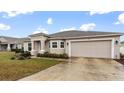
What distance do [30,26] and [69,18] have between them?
510 cm

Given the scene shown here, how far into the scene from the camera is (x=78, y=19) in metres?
17.9

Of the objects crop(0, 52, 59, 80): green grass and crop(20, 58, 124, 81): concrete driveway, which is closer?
crop(20, 58, 124, 81): concrete driveway

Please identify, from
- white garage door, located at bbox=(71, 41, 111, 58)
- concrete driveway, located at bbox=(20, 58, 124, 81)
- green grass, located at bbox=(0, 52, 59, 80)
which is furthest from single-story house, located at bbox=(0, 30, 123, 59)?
green grass, located at bbox=(0, 52, 59, 80)

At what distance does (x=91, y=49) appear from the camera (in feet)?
58.5

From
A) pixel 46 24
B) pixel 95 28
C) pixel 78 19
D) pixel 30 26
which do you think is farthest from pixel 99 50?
pixel 30 26

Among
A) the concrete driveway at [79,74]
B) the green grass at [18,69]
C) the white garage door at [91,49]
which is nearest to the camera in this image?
the concrete driveway at [79,74]

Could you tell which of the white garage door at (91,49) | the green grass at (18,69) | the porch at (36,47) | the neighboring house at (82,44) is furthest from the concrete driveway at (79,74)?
the porch at (36,47)

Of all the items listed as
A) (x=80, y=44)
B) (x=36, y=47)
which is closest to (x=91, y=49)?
(x=80, y=44)

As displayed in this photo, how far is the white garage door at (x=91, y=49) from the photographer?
16906mm

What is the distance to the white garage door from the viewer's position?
16906mm

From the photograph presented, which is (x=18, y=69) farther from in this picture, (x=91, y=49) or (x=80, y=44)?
(x=80, y=44)

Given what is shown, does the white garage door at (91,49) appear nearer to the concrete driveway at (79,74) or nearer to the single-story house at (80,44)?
the single-story house at (80,44)

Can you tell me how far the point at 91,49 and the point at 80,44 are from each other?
1.59 m

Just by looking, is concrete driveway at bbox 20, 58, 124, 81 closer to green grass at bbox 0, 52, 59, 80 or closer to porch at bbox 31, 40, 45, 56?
green grass at bbox 0, 52, 59, 80
